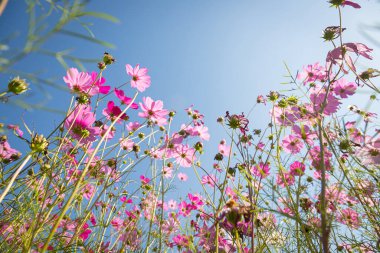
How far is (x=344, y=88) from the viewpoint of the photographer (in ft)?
4.97

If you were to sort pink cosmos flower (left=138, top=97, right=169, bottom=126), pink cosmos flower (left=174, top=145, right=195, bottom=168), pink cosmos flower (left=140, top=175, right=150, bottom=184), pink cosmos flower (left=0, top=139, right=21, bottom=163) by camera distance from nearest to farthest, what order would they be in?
pink cosmos flower (left=0, top=139, right=21, bottom=163)
pink cosmos flower (left=138, top=97, right=169, bottom=126)
pink cosmos flower (left=174, top=145, right=195, bottom=168)
pink cosmos flower (left=140, top=175, right=150, bottom=184)

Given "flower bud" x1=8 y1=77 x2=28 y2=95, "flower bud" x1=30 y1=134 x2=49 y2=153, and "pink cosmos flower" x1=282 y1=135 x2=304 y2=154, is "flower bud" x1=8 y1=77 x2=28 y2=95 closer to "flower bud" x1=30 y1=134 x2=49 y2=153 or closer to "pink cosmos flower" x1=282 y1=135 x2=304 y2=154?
"flower bud" x1=30 y1=134 x2=49 y2=153

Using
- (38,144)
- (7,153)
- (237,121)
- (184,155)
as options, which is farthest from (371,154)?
(7,153)

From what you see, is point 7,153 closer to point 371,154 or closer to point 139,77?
point 139,77

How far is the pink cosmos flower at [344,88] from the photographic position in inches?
58.2

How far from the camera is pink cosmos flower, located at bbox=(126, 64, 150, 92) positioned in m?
1.52

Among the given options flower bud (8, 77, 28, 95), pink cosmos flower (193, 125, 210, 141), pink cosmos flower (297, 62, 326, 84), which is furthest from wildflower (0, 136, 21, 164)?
pink cosmos flower (297, 62, 326, 84)

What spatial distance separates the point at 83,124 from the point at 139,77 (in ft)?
2.09

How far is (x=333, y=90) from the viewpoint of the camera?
144 centimetres

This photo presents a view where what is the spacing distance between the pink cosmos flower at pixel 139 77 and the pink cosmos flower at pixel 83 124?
523 mm

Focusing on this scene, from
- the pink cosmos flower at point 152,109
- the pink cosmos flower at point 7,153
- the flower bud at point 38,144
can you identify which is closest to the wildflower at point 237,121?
the pink cosmos flower at point 152,109

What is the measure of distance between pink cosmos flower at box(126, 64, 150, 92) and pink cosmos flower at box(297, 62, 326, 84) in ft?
3.11

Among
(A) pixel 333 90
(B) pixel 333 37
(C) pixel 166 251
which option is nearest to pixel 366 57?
(B) pixel 333 37

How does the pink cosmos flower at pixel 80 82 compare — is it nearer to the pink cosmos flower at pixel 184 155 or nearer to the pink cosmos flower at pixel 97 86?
the pink cosmos flower at pixel 97 86
